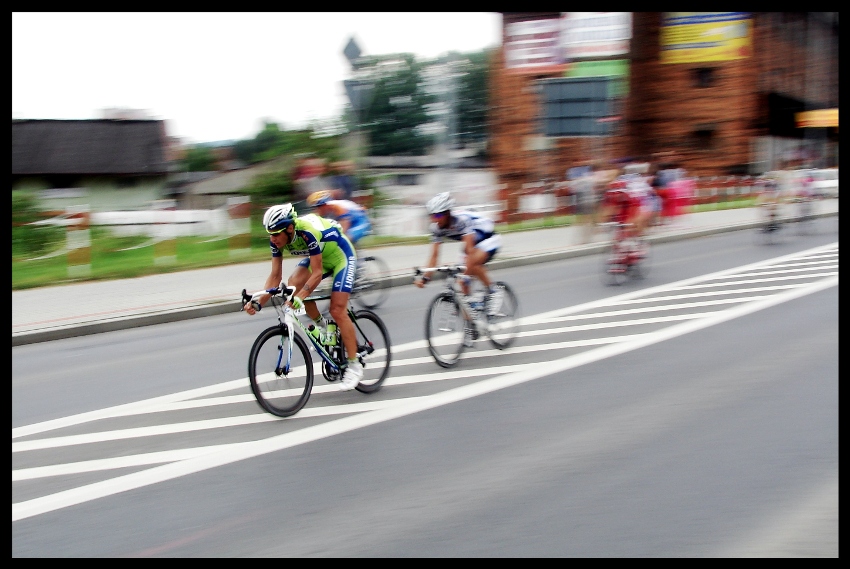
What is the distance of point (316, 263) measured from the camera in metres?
7.11

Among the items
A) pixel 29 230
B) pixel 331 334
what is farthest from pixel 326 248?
pixel 29 230

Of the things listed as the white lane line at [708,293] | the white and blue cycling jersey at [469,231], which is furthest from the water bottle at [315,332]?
the white lane line at [708,293]

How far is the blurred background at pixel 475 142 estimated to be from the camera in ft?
55.5

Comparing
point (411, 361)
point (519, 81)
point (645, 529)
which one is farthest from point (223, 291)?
point (519, 81)

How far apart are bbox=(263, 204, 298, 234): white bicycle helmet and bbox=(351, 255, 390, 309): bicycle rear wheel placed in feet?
18.3

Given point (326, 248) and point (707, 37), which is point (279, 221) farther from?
point (707, 37)

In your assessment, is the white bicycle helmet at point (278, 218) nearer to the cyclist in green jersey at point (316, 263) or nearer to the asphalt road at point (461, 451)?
the cyclist in green jersey at point (316, 263)

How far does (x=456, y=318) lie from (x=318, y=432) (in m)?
2.54

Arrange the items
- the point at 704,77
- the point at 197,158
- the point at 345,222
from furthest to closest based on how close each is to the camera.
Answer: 1. the point at 197,158
2. the point at 704,77
3. the point at 345,222

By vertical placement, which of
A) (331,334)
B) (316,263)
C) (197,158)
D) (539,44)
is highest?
(539,44)

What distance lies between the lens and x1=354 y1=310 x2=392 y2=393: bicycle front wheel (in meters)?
7.84

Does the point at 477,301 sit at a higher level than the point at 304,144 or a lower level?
lower

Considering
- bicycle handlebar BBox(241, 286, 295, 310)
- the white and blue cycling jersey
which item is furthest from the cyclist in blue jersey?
bicycle handlebar BBox(241, 286, 295, 310)

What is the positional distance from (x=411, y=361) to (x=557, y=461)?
3.46 m
